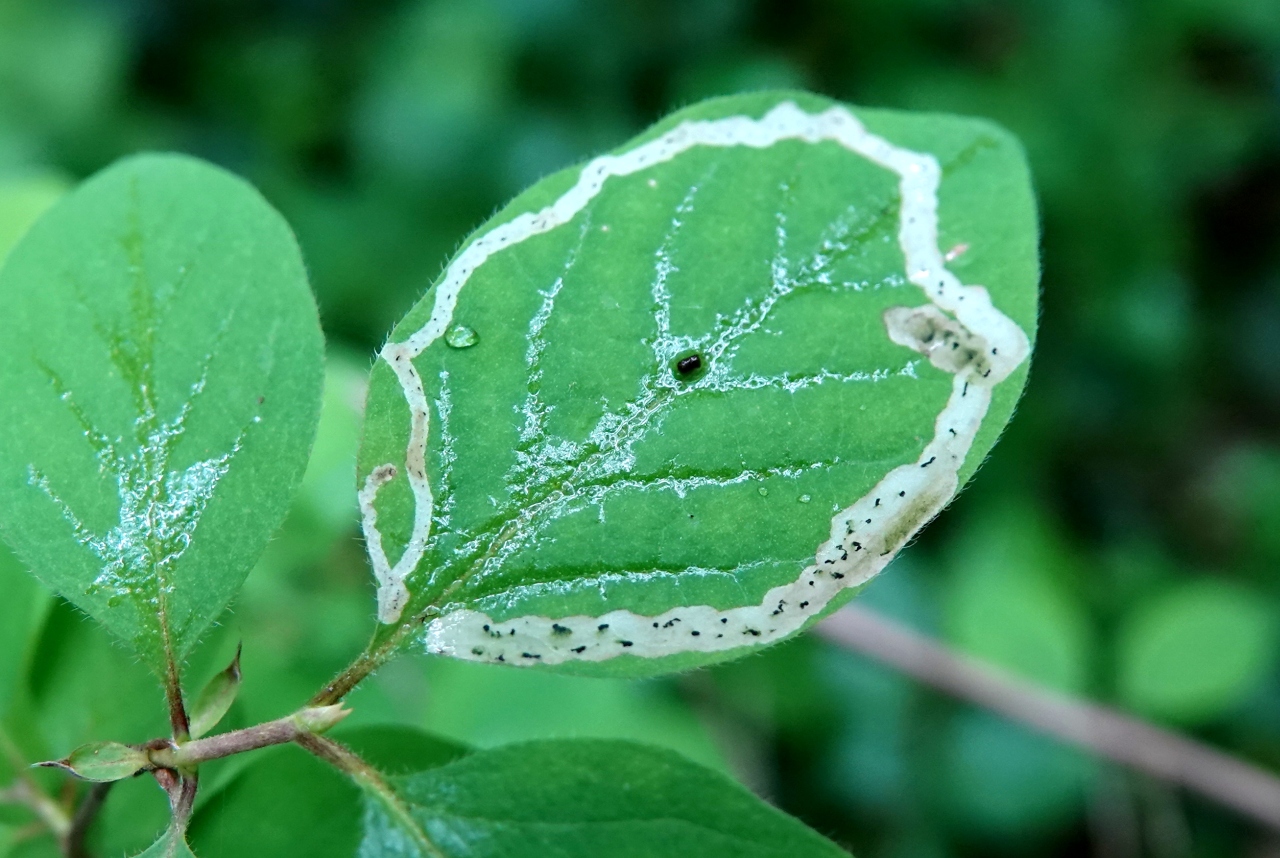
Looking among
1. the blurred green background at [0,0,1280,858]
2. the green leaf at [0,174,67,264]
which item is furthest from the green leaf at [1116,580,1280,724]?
the green leaf at [0,174,67,264]

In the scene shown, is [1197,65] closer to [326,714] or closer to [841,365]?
[841,365]

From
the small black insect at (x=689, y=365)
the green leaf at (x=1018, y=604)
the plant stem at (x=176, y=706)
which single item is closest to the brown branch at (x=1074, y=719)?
the green leaf at (x=1018, y=604)

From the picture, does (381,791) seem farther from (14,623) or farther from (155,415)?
(14,623)

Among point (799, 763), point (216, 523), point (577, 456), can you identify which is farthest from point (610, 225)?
point (799, 763)

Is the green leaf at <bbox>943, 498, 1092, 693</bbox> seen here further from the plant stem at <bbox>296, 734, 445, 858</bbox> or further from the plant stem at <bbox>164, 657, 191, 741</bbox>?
the plant stem at <bbox>164, 657, 191, 741</bbox>

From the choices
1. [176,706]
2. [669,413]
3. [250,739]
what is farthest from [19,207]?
[669,413]

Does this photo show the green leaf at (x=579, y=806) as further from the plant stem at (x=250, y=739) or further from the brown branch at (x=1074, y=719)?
the brown branch at (x=1074, y=719)
